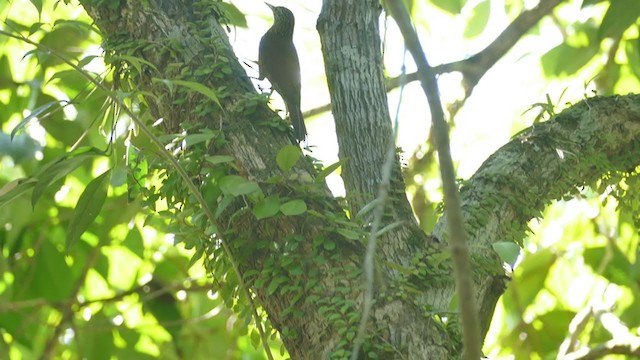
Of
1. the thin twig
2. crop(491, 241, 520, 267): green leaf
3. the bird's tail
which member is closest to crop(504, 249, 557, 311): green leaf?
the bird's tail

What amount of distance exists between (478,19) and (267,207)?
1.43 meters

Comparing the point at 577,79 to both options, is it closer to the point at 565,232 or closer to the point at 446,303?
the point at 565,232

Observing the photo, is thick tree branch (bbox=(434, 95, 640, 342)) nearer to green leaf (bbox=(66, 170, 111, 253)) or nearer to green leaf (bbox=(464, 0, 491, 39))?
green leaf (bbox=(66, 170, 111, 253))

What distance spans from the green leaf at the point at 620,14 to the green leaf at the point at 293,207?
0.67 meters

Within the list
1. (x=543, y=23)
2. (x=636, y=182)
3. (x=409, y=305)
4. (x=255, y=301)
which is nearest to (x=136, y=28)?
(x=255, y=301)

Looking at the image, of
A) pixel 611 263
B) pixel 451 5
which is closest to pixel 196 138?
pixel 451 5

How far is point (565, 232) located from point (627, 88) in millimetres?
654

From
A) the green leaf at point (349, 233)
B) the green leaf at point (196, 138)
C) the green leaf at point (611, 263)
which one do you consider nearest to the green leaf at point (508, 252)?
the green leaf at point (349, 233)

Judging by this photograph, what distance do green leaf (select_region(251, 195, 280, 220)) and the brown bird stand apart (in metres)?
0.48

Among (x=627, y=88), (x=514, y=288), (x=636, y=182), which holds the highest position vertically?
(x=627, y=88)

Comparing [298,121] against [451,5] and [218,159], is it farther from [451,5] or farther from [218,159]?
[451,5]

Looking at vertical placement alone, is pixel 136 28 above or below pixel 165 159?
above

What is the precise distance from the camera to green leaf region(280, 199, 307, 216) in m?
1.29

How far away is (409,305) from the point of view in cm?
132
